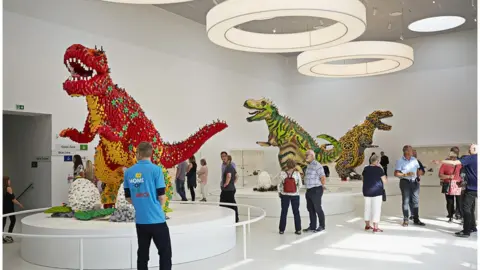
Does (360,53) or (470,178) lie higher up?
(360,53)

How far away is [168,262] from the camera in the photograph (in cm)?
441

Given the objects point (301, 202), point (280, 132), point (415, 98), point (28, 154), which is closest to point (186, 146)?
point (301, 202)

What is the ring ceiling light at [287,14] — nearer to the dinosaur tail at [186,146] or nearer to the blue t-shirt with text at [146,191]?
the dinosaur tail at [186,146]

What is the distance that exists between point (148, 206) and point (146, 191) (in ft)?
0.45

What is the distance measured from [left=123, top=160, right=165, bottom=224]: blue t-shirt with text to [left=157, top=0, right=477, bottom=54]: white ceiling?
11050mm

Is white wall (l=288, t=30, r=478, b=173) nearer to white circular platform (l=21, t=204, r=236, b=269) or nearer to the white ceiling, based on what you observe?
the white ceiling

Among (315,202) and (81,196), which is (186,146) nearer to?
(81,196)

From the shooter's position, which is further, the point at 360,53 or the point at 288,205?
the point at 360,53

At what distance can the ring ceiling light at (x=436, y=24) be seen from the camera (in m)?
16.5

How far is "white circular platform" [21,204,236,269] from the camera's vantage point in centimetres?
577

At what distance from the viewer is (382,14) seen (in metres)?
16.1

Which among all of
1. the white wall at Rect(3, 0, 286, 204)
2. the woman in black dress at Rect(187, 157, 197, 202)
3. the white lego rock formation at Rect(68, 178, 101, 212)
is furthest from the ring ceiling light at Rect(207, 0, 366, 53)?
the woman in black dress at Rect(187, 157, 197, 202)

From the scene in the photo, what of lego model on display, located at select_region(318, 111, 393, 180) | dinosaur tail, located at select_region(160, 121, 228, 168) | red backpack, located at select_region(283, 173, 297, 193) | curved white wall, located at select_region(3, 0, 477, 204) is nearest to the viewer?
dinosaur tail, located at select_region(160, 121, 228, 168)

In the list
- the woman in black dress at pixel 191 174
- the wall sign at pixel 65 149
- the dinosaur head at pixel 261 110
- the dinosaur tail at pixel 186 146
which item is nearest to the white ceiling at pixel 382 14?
the dinosaur head at pixel 261 110
